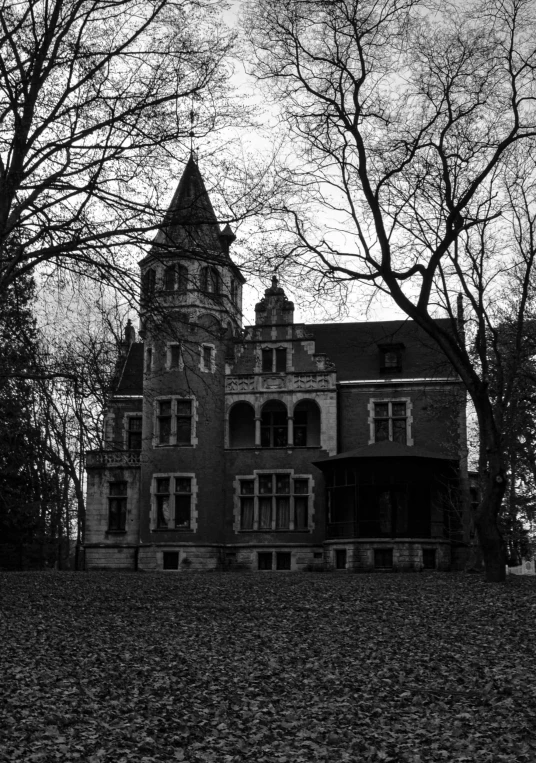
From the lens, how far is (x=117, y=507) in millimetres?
40594

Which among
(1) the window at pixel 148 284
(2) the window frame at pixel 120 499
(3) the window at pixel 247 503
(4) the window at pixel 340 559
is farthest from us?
(2) the window frame at pixel 120 499

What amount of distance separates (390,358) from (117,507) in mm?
13738

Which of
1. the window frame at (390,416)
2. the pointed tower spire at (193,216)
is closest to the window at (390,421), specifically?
the window frame at (390,416)

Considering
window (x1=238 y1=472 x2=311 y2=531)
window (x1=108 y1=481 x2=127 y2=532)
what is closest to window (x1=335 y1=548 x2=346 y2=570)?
window (x1=238 y1=472 x2=311 y2=531)

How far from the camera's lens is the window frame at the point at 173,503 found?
38281mm

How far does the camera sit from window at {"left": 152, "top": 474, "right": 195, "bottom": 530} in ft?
126

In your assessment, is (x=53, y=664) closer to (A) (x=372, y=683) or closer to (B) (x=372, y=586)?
(A) (x=372, y=683)

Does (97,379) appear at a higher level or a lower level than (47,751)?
higher

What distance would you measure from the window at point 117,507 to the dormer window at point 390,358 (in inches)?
Answer: 494

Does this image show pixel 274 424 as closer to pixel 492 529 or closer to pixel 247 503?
pixel 247 503

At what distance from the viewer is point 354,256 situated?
64.0ft

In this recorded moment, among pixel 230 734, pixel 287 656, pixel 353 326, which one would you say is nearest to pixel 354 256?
pixel 287 656

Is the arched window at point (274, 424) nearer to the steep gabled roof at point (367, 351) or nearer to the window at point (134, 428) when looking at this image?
the steep gabled roof at point (367, 351)

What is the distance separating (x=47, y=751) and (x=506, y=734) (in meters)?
3.74
